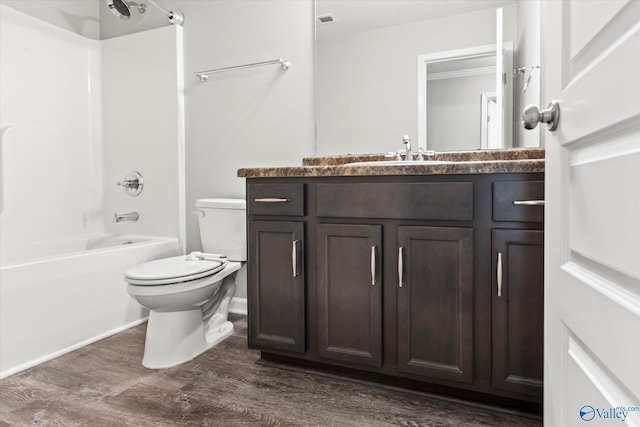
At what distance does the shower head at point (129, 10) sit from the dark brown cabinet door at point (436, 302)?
224 cm

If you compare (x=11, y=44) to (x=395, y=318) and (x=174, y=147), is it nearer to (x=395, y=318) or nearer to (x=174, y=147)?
(x=174, y=147)

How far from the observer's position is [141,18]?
2.82 m

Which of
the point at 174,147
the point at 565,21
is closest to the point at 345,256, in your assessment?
the point at 565,21

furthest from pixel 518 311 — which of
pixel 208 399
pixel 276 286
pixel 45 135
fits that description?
pixel 45 135

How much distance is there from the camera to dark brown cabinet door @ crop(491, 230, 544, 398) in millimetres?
1257

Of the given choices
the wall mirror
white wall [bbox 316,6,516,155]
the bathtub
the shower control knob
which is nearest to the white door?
the wall mirror

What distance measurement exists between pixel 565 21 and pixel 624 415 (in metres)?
0.69

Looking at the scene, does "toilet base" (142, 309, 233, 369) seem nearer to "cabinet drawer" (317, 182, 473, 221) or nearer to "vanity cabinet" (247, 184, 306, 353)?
"vanity cabinet" (247, 184, 306, 353)

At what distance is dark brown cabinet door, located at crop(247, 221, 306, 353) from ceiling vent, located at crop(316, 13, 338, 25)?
1311 millimetres

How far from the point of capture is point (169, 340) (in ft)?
5.84

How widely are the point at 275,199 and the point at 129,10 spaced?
1900 millimetres

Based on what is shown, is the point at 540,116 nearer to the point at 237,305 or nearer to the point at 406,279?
the point at 406,279

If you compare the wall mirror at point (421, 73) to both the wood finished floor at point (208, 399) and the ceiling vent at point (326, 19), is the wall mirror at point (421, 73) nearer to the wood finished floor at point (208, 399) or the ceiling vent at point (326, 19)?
the ceiling vent at point (326, 19)

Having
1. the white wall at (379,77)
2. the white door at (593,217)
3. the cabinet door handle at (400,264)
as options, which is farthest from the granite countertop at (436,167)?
the white door at (593,217)
